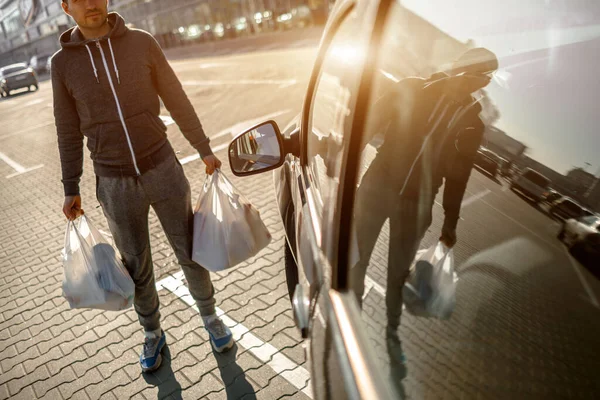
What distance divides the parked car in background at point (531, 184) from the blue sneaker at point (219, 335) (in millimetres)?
2296

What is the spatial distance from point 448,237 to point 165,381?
2312mm

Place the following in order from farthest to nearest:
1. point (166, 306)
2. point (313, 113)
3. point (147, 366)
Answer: point (166, 306) < point (147, 366) < point (313, 113)

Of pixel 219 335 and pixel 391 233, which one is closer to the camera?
A: pixel 391 233

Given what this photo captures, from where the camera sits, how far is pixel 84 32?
2.11 metres

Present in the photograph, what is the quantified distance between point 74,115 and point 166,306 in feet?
5.58

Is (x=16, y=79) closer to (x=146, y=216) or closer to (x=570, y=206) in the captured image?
(x=146, y=216)

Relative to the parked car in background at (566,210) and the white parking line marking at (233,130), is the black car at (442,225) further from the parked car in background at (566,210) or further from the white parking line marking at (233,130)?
the white parking line marking at (233,130)

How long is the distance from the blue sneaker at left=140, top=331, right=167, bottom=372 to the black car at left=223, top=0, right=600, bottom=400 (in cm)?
168

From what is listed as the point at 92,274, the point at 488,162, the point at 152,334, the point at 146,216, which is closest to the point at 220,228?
the point at 146,216

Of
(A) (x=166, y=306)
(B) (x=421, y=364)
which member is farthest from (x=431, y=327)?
(A) (x=166, y=306)

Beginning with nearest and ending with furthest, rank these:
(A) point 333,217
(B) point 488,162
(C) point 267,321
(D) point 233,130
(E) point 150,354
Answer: (B) point 488,162 < (A) point 333,217 < (E) point 150,354 < (C) point 267,321 < (D) point 233,130

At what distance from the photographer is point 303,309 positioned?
158 cm

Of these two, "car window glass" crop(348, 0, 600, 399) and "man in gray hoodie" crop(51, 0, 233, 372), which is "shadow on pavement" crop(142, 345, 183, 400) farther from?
"car window glass" crop(348, 0, 600, 399)

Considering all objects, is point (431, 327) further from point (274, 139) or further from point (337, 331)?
point (274, 139)
